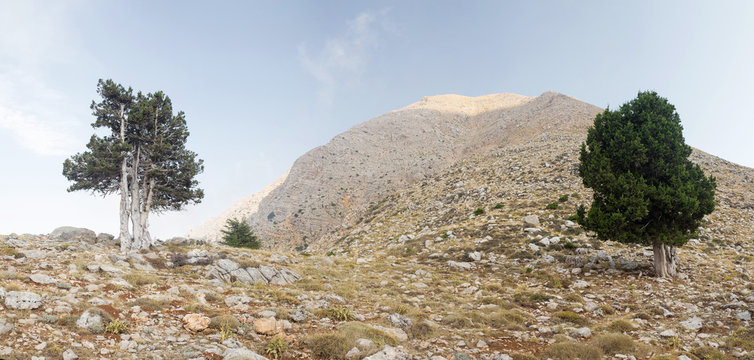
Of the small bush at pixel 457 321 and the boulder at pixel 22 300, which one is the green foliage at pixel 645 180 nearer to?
the small bush at pixel 457 321

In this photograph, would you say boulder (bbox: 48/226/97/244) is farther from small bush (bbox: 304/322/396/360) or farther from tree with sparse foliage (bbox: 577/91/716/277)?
tree with sparse foliage (bbox: 577/91/716/277)

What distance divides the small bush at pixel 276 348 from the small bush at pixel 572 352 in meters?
7.20

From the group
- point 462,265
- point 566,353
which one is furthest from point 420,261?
point 566,353

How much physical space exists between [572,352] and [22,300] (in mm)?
14547

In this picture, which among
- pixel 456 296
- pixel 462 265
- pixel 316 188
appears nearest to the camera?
pixel 456 296

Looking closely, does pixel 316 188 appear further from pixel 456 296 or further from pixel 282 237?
pixel 456 296

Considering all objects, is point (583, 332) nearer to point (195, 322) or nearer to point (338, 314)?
point (338, 314)

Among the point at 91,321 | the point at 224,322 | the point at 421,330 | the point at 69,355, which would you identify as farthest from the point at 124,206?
the point at 421,330

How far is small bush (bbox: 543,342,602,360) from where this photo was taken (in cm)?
905

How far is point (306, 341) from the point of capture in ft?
29.7

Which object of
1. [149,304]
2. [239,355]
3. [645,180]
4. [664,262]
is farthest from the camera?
[645,180]

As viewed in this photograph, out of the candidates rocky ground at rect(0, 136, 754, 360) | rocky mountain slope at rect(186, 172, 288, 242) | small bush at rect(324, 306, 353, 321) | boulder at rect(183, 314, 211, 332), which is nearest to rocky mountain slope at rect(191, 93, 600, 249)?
rocky mountain slope at rect(186, 172, 288, 242)

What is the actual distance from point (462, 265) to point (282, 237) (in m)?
41.4

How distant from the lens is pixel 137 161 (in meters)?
23.0
